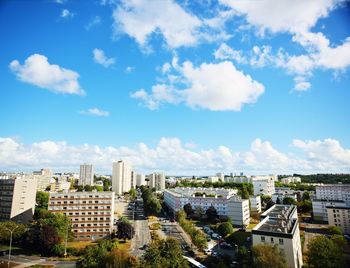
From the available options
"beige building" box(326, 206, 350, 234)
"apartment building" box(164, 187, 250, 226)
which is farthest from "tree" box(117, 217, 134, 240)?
"beige building" box(326, 206, 350, 234)

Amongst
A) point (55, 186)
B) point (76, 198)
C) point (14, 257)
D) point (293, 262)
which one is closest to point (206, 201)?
point (76, 198)

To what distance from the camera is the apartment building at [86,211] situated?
41250 mm

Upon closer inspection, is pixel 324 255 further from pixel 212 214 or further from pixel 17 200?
pixel 17 200

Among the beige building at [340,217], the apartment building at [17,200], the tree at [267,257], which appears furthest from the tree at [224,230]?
the apartment building at [17,200]

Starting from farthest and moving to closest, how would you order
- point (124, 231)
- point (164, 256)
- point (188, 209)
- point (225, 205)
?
point (188, 209)
point (225, 205)
point (124, 231)
point (164, 256)

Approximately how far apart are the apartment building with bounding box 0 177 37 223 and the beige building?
198ft

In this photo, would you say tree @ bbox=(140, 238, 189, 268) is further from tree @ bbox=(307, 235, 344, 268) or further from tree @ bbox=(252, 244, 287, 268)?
tree @ bbox=(307, 235, 344, 268)

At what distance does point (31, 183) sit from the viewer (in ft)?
175

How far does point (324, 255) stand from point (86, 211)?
3448 centimetres

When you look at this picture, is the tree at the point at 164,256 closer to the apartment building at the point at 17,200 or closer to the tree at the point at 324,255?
the tree at the point at 324,255

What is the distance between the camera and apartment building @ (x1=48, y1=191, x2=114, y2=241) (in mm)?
41250

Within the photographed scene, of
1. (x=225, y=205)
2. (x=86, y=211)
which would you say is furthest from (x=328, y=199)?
(x=86, y=211)

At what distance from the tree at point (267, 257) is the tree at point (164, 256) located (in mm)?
6823

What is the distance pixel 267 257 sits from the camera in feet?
72.5
